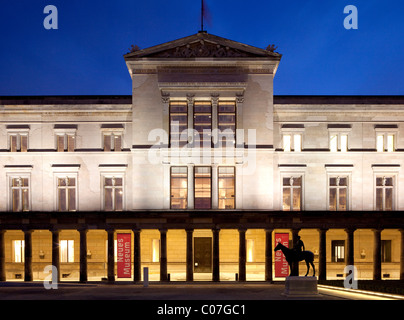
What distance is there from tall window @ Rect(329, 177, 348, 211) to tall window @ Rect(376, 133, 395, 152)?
4.28 metres

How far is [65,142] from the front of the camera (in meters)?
35.8

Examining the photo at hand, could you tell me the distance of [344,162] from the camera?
1406 inches

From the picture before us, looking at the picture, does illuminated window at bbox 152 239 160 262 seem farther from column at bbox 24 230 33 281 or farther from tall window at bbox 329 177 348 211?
tall window at bbox 329 177 348 211

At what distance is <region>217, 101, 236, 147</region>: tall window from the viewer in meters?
34.5

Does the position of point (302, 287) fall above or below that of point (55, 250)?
below

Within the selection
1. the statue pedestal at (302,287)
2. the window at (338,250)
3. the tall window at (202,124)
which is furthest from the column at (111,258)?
the window at (338,250)

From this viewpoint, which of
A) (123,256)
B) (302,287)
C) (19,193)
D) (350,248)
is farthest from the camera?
(19,193)

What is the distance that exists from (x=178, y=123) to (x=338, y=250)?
1976 cm

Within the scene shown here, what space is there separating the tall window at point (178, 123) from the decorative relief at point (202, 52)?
4.14m

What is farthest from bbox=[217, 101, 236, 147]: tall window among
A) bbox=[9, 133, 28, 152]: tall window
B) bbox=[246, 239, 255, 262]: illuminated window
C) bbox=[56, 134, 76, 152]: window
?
bbox=[9, 133, 28, 152]: tall window

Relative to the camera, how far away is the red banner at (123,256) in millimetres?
33719

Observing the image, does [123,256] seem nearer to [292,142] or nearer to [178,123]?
[178,123]

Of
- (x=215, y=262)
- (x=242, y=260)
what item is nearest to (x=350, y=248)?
(x=242, y=260)
